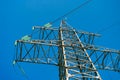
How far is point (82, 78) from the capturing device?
15641 millimetres

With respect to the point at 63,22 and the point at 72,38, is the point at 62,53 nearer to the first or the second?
the point at 72,38

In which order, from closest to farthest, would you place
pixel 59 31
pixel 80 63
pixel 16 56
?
pixel 80 63
pixel 16 56
pixel 59 31

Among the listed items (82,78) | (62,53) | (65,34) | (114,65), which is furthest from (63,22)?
(82,78)

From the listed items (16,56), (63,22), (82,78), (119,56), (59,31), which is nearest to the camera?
(82,78)

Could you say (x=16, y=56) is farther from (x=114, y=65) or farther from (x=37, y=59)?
(x=114, y=65)

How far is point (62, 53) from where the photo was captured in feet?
57.3

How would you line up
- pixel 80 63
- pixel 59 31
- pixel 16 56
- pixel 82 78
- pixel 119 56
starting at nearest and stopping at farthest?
pixel 82 78, pixel 80 63, pixel 16 56, pixel 119 56, pixel 59 31

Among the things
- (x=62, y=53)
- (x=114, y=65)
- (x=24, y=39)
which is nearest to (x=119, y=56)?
(x=114, y=65)

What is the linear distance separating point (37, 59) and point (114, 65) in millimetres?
4947

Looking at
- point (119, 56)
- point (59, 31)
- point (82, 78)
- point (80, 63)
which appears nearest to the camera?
point (82, 78)

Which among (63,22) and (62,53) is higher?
(63,22)

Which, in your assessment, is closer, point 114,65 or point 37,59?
point 37,59

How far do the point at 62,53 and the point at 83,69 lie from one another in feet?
5.59

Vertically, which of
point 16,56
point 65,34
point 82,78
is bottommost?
point 82,78
